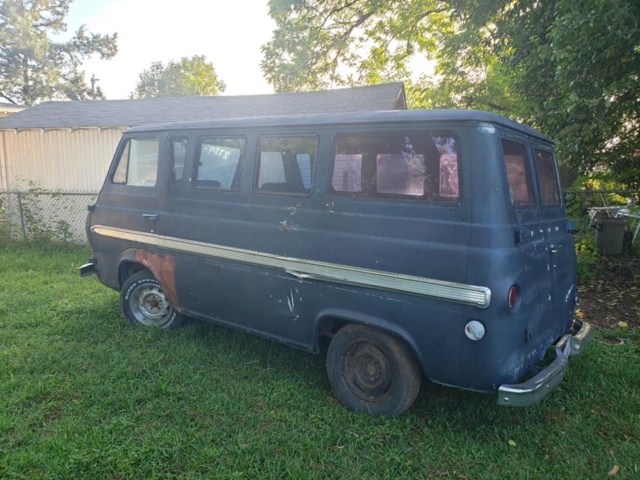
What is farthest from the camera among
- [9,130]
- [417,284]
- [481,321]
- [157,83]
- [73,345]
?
[157,83]

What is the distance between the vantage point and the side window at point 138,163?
452 cm

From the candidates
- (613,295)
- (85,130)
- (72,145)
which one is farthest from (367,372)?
(72,145)

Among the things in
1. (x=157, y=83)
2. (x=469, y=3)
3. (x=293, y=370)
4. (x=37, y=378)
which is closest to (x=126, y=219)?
(x=37, y=378)

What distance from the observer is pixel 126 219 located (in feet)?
15.4

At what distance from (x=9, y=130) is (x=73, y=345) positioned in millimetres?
9725

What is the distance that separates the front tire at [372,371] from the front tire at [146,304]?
2.18 m

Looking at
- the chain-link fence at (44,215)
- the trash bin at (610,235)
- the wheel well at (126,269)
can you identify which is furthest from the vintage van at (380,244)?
the chain-link fence at (44,215)

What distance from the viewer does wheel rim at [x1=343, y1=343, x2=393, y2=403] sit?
3.18 m

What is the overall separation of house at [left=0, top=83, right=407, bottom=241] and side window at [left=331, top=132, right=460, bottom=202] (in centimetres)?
732

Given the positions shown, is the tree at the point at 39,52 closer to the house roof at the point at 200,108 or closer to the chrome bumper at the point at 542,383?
the house roof at the point at 200,108

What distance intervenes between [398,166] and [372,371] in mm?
1535

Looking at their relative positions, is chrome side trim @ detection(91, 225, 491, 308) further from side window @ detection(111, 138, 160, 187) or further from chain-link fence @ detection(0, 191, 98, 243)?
chain-link fence @ detection(0, 191, 98, 243)

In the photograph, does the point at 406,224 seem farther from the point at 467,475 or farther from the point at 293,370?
the point at 293,370

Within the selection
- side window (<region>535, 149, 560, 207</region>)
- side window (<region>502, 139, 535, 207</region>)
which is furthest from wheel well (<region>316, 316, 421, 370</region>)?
side window (<region>535, 149, 560, 207</region>)
